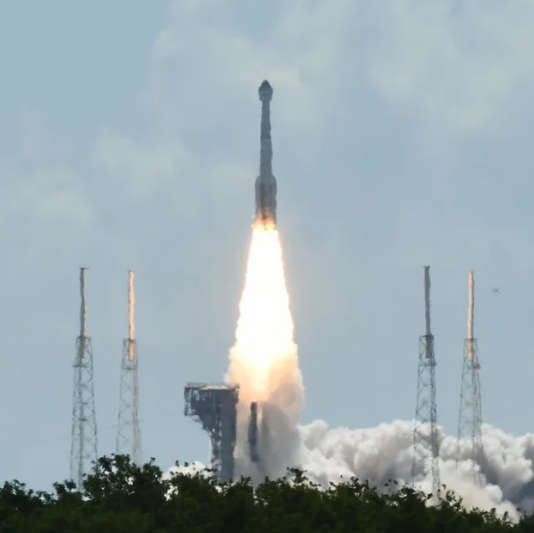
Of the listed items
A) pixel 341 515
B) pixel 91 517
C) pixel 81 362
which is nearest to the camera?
pixel 91 517

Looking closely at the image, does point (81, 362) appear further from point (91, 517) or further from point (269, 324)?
point (91, 517)

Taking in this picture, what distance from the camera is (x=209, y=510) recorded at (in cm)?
12519

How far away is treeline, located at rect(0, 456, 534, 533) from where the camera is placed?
118375mm

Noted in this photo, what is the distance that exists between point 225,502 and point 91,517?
31.2 ft

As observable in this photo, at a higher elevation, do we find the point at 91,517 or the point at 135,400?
the point at 135,400

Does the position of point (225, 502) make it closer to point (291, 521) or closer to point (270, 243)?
point (291, 521)

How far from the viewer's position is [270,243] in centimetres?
19750

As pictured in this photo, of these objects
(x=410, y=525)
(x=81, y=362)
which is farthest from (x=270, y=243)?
(x=410, y=525)

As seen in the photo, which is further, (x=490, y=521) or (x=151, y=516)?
(x=490, y=521)

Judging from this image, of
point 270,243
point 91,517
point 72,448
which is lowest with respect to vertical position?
point 91,517

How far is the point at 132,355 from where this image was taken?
19950 centimetres

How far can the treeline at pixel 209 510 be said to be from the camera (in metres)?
118

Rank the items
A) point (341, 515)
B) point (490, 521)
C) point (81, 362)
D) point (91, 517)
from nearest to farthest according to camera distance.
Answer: point (91, 517) → point (341, 515) → point (490, 521) → point (81, 362)

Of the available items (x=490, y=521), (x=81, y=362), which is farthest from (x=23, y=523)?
(x=81, y=362)
